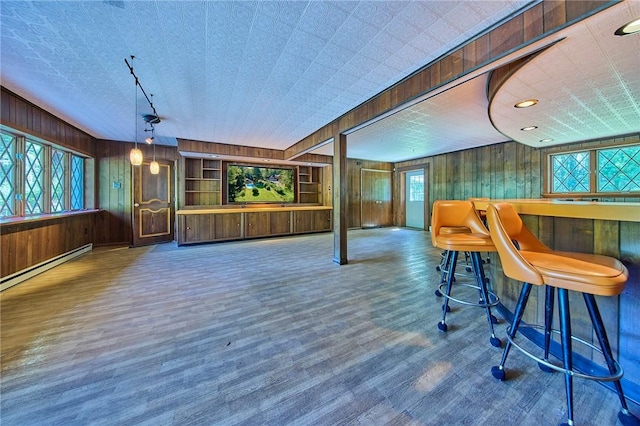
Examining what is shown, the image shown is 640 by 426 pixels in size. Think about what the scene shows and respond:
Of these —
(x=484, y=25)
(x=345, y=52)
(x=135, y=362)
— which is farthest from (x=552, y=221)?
(x=135, y=362)

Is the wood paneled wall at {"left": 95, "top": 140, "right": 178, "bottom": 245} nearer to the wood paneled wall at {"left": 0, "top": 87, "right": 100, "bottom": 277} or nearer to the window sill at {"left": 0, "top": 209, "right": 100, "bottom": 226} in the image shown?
the wood paneled wall at {"left": 0, "top": 87, "right": 100, "bottom": 277}

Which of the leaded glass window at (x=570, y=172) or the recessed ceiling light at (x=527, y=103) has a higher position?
the recessed ceiling light at (x=527, y=103)

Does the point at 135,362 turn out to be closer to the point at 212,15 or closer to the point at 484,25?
the point at 212,15

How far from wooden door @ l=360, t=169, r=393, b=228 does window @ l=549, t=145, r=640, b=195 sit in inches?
179

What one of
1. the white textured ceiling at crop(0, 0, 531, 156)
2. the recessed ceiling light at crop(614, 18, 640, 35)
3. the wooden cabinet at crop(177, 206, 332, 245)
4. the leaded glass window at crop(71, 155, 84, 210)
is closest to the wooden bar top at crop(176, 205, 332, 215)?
the wooden cabinet at crop(177, 206, 332, 245)

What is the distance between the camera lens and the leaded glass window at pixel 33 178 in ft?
12.3

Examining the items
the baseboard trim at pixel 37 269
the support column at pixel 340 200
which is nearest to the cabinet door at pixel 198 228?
the baseboard trim at pixel 37 269

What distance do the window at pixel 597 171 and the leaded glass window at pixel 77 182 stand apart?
33.8ft

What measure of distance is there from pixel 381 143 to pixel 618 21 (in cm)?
446

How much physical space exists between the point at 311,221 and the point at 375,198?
280cm

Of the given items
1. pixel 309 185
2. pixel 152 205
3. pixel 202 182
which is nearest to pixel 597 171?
pixel 309 185

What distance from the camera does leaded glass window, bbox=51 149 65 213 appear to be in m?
4.40

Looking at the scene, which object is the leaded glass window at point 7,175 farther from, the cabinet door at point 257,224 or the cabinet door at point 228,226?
the cabinet door at point 257,224

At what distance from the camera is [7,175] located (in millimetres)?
3391
